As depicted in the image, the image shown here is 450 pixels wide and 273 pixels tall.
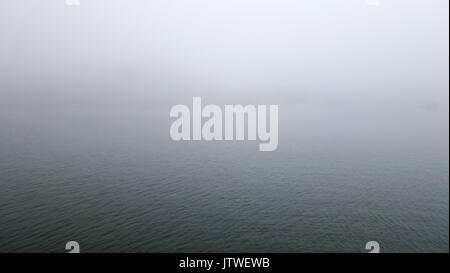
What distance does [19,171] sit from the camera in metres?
85.5

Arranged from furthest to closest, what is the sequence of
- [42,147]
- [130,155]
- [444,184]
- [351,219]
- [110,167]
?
[42,147] < [130,155] < [110,167] < [444,184] < [351,219]

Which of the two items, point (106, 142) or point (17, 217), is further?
point (106, 142)

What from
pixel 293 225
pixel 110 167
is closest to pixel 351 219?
pixel 293 225

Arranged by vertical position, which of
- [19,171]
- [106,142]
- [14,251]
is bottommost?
[14,251]

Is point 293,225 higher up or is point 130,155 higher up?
point 130,155

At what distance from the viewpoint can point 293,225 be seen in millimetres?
56062

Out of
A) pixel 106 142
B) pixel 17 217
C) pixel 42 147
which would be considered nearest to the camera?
pixel 17 217

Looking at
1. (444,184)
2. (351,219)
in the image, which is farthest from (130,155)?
(444,184)

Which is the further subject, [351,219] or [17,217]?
[351,219]

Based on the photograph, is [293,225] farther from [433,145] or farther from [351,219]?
[433,145]
